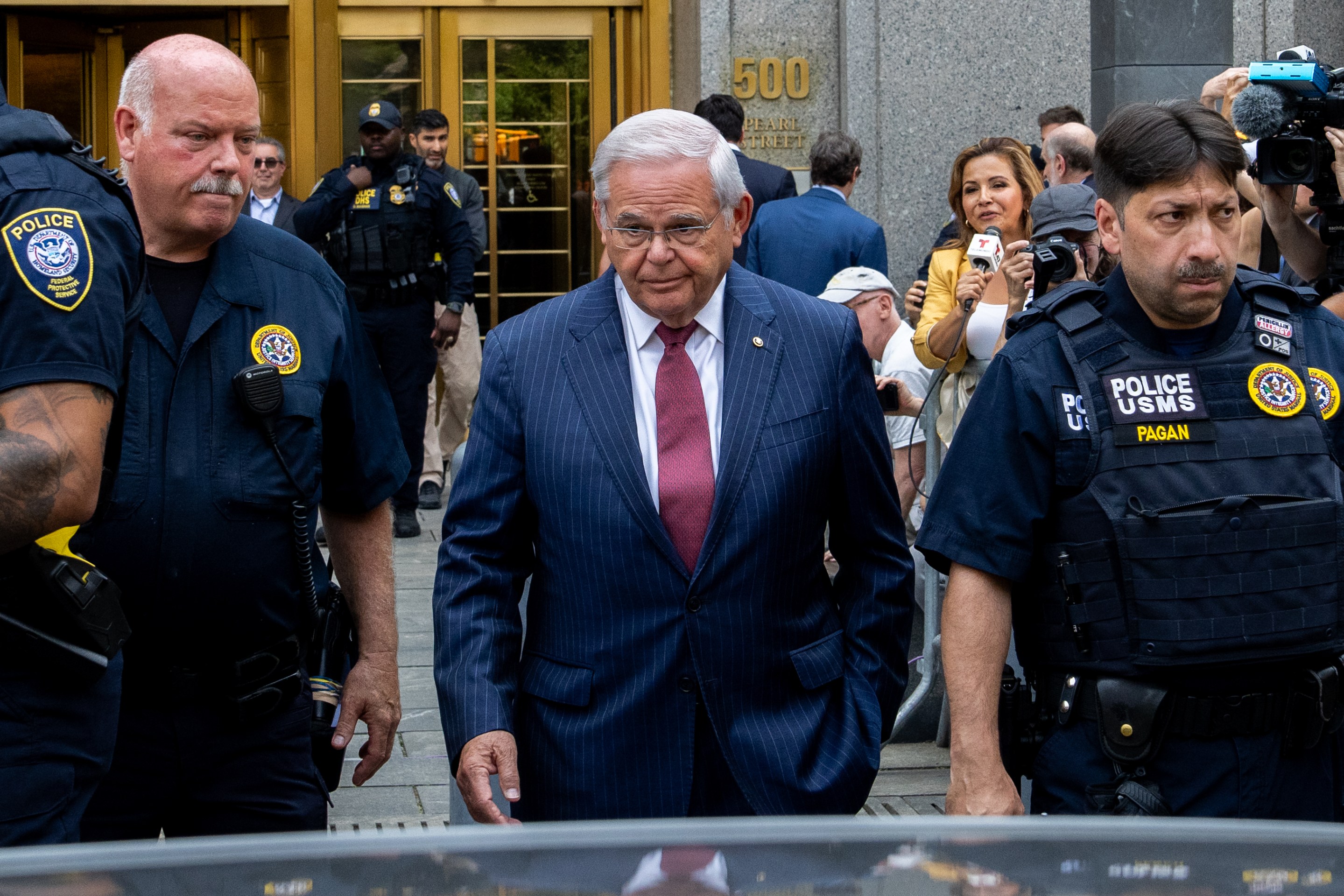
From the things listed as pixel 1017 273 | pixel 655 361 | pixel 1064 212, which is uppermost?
pixel 1064 212

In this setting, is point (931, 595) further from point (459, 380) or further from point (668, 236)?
point (459, 380)

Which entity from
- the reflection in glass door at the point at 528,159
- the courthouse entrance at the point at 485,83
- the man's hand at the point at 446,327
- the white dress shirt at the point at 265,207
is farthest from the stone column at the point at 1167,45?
the reflection in glass door at the point at 528,159

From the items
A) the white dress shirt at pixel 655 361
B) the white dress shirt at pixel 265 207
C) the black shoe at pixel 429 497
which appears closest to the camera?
the white dress shirt at pixel 655 361

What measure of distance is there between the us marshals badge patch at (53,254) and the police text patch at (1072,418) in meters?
1.61

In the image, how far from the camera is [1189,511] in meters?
2.85

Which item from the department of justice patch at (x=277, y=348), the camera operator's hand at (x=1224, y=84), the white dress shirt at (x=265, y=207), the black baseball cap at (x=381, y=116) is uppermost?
the black baseball cap at (x=381, y=116)

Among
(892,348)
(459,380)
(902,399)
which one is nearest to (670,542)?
(902,399)

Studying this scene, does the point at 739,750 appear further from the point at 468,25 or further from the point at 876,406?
the point at 468,25

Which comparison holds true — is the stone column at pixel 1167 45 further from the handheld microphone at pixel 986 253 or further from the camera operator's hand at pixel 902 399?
the camera operator's hand at pixel 902 399

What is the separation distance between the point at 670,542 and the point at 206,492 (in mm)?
849

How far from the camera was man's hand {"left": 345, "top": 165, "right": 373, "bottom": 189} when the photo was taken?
9.13 meters

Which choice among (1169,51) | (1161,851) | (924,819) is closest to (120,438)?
(924,819)

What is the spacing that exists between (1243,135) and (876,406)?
138 cm

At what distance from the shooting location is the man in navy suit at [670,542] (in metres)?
2.87
